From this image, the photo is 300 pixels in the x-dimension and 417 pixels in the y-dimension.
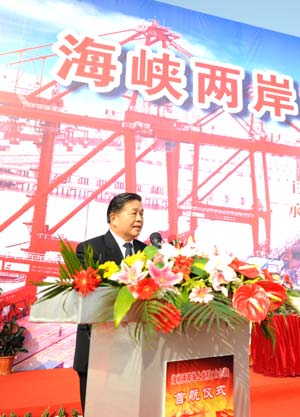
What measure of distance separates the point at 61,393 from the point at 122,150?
1921 millimetres

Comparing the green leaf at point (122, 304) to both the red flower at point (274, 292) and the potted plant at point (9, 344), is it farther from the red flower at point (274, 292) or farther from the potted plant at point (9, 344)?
the potted plant at point (9, 344)

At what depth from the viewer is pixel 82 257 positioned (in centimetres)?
102

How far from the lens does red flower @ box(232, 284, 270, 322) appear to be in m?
0.62

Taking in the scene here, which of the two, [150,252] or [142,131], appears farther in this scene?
[142,131]

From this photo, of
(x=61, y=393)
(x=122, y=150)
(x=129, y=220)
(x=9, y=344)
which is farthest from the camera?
(x=122, y=150)

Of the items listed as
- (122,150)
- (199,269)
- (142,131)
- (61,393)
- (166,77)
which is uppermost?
(166,77)

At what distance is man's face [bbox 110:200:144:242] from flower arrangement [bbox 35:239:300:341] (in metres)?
0.43

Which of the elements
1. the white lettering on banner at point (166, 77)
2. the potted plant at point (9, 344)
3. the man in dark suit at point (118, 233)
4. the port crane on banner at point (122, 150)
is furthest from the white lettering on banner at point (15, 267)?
the man in dark suit at point (118, 233)

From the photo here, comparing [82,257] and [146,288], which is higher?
[82,257]

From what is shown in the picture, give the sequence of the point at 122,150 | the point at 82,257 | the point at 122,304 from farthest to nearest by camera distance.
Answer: the point at 122,150 → the point at 82,257 → the point at 122,304

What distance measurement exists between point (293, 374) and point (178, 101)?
253 cm

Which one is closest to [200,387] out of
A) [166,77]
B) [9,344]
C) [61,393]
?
[61,393]

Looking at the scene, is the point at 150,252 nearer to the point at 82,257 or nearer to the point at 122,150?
the point at 82,257

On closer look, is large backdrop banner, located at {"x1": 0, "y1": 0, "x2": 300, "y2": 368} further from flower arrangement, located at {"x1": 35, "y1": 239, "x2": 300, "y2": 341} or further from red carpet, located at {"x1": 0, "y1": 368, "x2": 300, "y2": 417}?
flower arrangement, located at {"x1": 35, "y1": 239, "x2": 300, "y2": 341}
